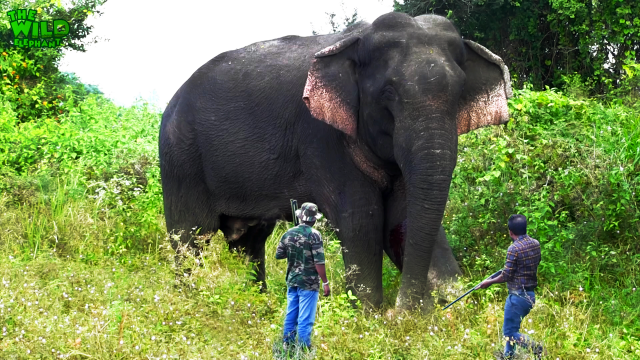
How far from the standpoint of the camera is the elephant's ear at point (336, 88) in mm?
6297

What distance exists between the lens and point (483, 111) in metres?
6.50

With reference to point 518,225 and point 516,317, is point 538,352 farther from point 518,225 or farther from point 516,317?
point 518,225

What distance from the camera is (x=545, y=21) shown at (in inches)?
698

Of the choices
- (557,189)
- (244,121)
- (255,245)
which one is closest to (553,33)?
(557,189)

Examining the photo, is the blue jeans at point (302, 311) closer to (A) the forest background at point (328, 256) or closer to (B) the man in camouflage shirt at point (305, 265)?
(B) the man in camouflage shirt at point (305, 265)

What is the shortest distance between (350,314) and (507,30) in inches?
557

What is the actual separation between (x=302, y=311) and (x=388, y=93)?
1728 mm

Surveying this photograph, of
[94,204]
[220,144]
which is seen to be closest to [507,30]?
[94,204]

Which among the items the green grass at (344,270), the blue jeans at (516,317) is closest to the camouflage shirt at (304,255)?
the green grass at (344,270)

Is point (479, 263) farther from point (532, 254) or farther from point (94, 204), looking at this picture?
point (94, 204)

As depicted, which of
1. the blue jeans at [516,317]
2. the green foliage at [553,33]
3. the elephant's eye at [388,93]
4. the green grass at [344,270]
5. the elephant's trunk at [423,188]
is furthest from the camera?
the green foliage at [553,33]

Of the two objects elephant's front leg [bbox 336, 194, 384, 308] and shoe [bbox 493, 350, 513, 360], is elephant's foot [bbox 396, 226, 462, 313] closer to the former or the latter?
elephant's front leg [bbox 336, 194, 384, 308]

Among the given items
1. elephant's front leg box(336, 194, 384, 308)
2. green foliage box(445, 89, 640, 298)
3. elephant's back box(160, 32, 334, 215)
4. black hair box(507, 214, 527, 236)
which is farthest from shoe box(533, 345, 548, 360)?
elephant's back box(160, 32, 334, 215)

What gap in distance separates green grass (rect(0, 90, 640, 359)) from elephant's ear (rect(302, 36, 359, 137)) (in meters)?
0.83
